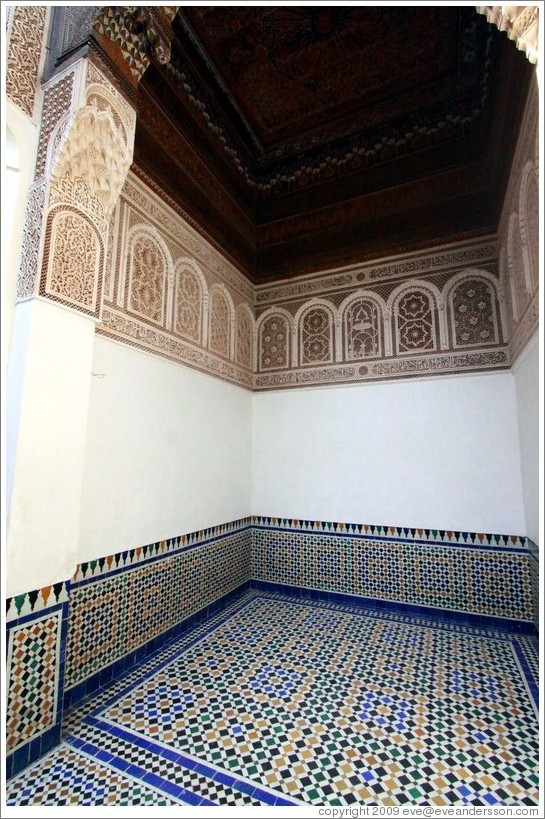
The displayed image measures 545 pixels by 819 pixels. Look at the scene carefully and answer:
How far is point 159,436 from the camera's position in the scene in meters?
2.00

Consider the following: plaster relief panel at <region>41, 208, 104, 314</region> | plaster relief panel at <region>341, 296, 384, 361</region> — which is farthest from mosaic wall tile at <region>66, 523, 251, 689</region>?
plaster relief panel at <region>341, 296, 384, 361</region>

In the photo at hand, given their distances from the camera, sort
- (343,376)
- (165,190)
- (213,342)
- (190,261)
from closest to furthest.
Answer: (165,190)
(190,261)
(213,342)
(343,376)

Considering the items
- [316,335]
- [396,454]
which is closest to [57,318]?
[316,335]

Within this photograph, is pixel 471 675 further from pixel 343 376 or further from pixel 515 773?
pixel 343 376

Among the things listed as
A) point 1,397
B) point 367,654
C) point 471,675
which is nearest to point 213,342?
point 1,397

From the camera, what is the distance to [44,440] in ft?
4.29

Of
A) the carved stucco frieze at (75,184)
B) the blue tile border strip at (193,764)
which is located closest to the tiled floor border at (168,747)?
the blue tile border strip at (193,764)

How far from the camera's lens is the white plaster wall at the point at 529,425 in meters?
1.76

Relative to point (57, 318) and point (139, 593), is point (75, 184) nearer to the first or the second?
point (57, 318)

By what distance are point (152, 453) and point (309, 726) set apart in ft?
4.10

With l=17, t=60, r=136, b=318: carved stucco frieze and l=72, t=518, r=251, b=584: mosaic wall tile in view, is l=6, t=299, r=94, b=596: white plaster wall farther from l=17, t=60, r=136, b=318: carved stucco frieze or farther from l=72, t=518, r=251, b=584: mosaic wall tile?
l=72, t=518, r=251, b=584: mosaic wall tile

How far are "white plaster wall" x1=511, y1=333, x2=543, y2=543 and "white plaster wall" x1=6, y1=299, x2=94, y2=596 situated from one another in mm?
1779

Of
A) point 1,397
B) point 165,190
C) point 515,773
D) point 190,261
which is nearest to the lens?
point 1,397

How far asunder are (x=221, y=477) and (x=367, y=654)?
121cm
